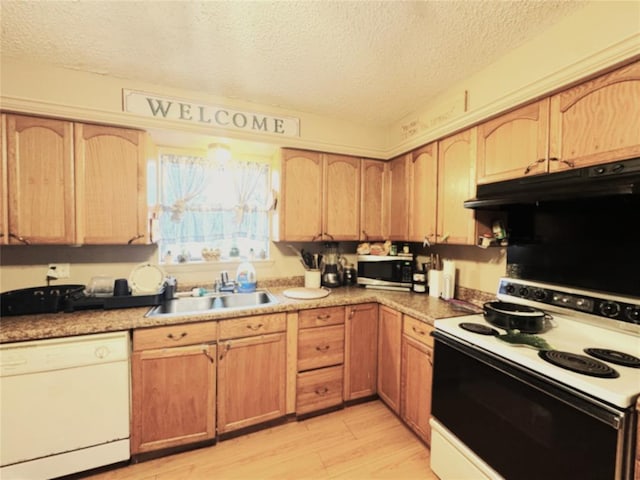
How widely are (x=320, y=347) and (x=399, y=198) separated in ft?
4.80

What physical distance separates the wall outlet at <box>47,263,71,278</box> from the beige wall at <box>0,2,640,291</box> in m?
0.03

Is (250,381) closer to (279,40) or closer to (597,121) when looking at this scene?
(279,40)

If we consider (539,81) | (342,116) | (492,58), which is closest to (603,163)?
(539,81)

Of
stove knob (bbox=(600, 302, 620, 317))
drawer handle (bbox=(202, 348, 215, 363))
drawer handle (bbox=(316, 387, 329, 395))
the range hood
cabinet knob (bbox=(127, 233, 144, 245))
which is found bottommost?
drawer handle (bbox=(316, 387, 329, 395))

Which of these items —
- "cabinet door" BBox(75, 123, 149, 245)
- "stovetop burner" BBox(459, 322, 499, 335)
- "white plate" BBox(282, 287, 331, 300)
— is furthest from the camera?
"white plate" BBox(282, 287, 331, 300)

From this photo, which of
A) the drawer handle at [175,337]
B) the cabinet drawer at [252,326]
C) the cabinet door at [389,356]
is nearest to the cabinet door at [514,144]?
the cabinet door at [389,356]

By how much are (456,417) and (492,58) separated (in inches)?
80.6

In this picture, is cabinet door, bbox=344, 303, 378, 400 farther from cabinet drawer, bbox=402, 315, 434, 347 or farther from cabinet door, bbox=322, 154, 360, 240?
cabinet door, bbox=322, 154, 360, 240

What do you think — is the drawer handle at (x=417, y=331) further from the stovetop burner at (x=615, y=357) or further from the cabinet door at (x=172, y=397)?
the cabinet door at (x=172, y=397)

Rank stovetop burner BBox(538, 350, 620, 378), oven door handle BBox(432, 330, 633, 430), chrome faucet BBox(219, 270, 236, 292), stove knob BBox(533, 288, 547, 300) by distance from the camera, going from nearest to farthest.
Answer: oven door handle BBox(432, 330, 633, 430) < stovetop burner BBox(538, 350, 620, 378) < stove knob BBox(533, 288, 547, 300) < chrome faucet BBox(219, 270, 236, 292)

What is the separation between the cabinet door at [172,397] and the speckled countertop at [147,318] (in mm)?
195

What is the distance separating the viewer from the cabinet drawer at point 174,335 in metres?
1.58

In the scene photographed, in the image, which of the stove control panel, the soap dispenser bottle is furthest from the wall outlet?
the stove control panel

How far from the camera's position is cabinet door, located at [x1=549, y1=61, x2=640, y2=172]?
3.51 ft
